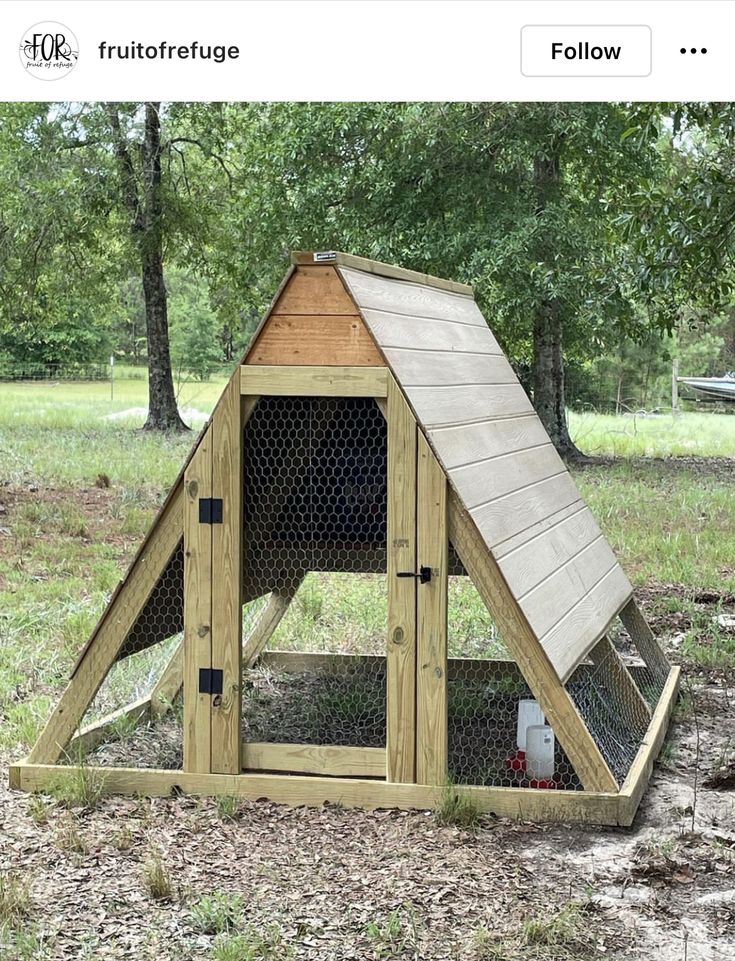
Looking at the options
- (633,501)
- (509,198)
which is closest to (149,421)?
(509,198)

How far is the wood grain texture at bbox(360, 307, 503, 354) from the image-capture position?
3.86m

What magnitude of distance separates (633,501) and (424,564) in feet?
24.0

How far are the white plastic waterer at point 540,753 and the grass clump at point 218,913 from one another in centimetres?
123

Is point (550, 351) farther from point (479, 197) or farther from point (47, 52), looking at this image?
point (47, 52)

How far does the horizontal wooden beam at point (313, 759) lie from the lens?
394 centimetres

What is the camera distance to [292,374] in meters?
3.84

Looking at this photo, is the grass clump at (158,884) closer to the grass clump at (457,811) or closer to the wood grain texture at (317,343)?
the grass clump at (457,811)

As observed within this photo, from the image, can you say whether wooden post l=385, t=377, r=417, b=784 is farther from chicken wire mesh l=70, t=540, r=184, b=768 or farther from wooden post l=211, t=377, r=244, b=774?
chicken wire mesh l=70, t=540, r=184, b=768

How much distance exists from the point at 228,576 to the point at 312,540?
578 mm

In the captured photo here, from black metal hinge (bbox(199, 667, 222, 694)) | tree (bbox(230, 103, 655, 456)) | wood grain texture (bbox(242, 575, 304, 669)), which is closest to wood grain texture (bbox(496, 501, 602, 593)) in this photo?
black metal hinge (bbox(199, 667, 222, 694))

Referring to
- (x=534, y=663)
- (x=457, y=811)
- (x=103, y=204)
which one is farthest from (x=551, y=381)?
(x=457, y=811)

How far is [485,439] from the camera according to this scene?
4352 millimetres

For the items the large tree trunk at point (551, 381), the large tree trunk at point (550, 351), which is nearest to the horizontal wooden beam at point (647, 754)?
the large tree trunk at point (550, 351)

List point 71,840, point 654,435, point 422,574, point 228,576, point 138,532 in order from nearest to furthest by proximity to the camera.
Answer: point 71,840 < point 422,574 < point 228,576 < point 138,532 < point 654,435
